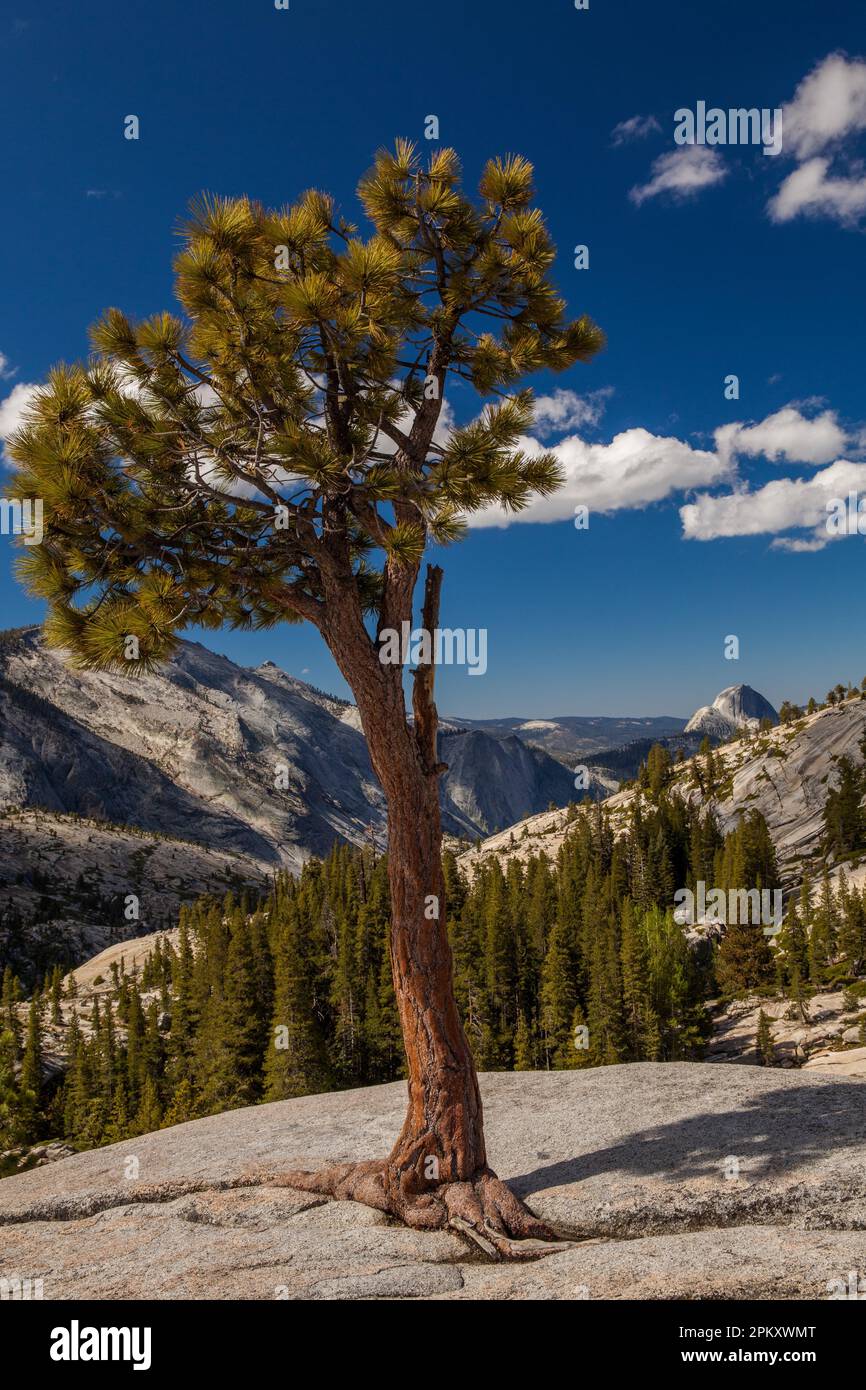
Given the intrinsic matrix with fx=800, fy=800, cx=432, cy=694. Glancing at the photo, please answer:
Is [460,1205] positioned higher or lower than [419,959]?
lower

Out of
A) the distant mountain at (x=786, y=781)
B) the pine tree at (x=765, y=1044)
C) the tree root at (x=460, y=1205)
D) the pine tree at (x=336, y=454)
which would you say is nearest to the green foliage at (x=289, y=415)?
the pine tree at (x=336, y=454)

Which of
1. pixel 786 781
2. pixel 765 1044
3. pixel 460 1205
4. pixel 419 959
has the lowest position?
pixel 765 1044

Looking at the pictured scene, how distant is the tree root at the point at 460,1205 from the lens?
34.4 ft

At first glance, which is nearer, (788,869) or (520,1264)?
(520,1264)

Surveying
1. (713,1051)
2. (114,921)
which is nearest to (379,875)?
(713,1051)

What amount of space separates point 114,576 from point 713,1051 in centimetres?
7466

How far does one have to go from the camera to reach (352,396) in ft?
42.4

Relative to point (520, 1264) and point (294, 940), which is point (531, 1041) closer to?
point (294, 940)

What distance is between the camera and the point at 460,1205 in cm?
1137

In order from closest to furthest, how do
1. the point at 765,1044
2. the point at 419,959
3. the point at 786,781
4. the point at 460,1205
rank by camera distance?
the point at 460,1205 < the point at 419,959 < the point at 765,1044 < the point at 786,781

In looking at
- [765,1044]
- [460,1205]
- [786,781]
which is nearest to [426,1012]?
[460,1205]

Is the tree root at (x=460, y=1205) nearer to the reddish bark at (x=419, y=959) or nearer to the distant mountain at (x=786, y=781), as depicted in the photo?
the reddish bark at (x=419, y=959)

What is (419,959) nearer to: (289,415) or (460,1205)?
(460,1205)

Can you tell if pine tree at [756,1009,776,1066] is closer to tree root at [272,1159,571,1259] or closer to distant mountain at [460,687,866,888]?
tree root at [272,1159,571,1259]
